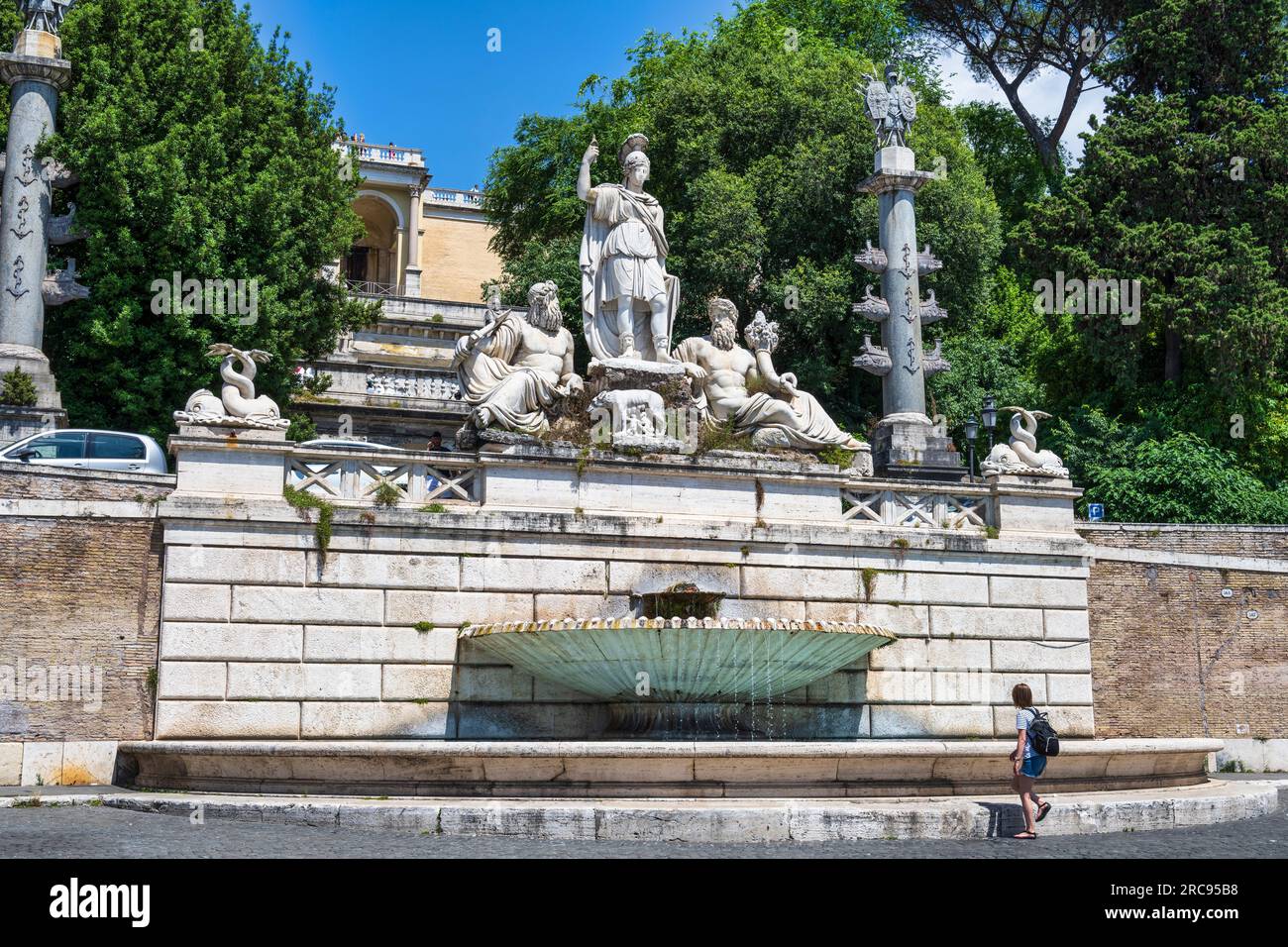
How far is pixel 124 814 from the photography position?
49.2 feet

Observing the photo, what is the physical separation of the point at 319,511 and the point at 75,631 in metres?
3.34

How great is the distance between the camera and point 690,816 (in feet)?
44.9

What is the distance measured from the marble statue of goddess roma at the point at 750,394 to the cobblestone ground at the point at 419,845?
8558mm

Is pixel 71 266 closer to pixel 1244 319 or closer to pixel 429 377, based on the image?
pixel 429 377

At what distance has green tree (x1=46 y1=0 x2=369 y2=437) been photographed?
28766 millimetres

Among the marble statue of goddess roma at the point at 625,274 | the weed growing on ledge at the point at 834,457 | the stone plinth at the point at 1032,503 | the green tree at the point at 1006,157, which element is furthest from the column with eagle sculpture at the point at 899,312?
the green tree at the point at 1006,157

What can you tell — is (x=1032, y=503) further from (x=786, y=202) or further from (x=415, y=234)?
(x=415, y=234)

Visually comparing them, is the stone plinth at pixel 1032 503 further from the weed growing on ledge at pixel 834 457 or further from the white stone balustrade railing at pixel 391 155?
the white stone balustrade railing at pixel 391 155

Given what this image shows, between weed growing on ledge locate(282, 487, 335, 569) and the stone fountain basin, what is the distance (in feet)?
7.00

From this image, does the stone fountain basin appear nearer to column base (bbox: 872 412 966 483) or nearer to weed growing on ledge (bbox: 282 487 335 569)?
weed growing on ledge (bbox: 282 487 335 569)

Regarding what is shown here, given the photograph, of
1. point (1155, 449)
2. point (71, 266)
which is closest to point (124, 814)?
point (71, 266)

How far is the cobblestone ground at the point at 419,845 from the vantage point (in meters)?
12.6

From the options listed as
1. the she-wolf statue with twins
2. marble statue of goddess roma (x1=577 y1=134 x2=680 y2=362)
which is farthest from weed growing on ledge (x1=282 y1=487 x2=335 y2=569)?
marble statue of goddess roma (x1=577 y1=134 x2=680 y2=362)

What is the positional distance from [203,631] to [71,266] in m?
13.2
